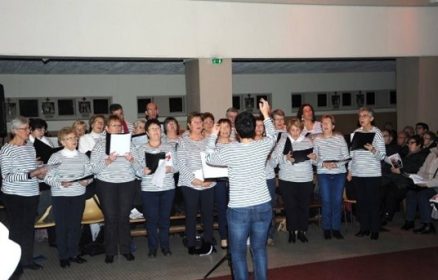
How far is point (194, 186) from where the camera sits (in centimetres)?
574

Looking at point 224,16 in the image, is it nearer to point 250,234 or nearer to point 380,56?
point 380,56

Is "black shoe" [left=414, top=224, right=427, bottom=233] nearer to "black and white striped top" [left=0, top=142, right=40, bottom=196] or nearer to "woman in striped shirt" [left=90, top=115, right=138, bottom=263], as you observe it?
"woman in striped shirt" [left=90, top=115, right=138, bottom=263]

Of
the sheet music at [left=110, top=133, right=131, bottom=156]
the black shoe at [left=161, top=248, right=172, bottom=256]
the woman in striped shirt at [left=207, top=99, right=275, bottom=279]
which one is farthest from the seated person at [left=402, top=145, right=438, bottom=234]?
the sheet music at [left=110, top=133, right=131, bottom=156]

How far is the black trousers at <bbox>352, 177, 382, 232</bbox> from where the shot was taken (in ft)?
20.3

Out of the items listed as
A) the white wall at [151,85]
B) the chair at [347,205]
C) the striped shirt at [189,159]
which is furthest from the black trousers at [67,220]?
the white wall at [151,85]

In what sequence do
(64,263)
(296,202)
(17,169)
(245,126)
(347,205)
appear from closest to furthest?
1. (245,126)
2. (17,169)
3. (64,263)
4. (296,202)
5. (347,205)

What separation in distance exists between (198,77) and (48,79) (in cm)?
510

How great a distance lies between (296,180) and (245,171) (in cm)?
233

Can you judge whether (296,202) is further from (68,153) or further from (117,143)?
(68,153)

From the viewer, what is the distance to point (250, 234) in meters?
3.99

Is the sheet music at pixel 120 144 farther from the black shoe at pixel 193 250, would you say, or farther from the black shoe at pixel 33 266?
the black shoe at pixel 33 266

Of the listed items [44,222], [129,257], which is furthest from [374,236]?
[44,222]

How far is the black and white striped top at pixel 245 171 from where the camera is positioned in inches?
151

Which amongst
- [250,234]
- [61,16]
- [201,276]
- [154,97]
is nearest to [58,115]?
[154,97]
